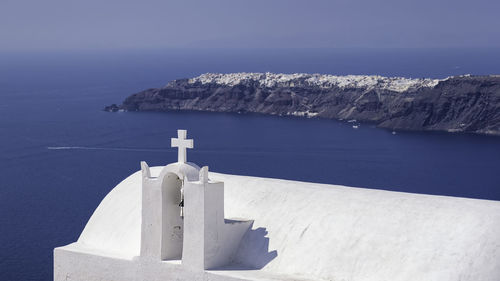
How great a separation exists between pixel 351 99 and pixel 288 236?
96.3 metres

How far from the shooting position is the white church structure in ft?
43.8

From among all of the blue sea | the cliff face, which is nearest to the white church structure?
the blue sea

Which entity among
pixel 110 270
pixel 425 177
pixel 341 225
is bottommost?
pixel 425 177

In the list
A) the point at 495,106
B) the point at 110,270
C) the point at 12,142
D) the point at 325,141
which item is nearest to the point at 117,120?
the point at 12,142

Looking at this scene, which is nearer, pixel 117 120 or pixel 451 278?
pixel 451 278

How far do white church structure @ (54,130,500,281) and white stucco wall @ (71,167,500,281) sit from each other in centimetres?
2

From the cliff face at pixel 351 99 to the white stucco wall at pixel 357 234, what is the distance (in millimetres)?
79510

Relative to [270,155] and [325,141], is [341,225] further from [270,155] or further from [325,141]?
[325,141]

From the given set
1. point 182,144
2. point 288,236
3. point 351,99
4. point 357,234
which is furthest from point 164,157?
point 357,234

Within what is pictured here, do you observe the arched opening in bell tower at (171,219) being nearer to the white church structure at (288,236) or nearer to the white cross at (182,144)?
the white church structure at (288,236)

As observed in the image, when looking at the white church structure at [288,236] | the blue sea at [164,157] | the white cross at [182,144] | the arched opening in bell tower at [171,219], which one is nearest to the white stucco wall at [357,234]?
the white church structure at [288,236]

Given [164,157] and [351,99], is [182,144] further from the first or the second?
[351,99]

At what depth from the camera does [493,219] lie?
13.5m

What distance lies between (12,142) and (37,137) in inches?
142
